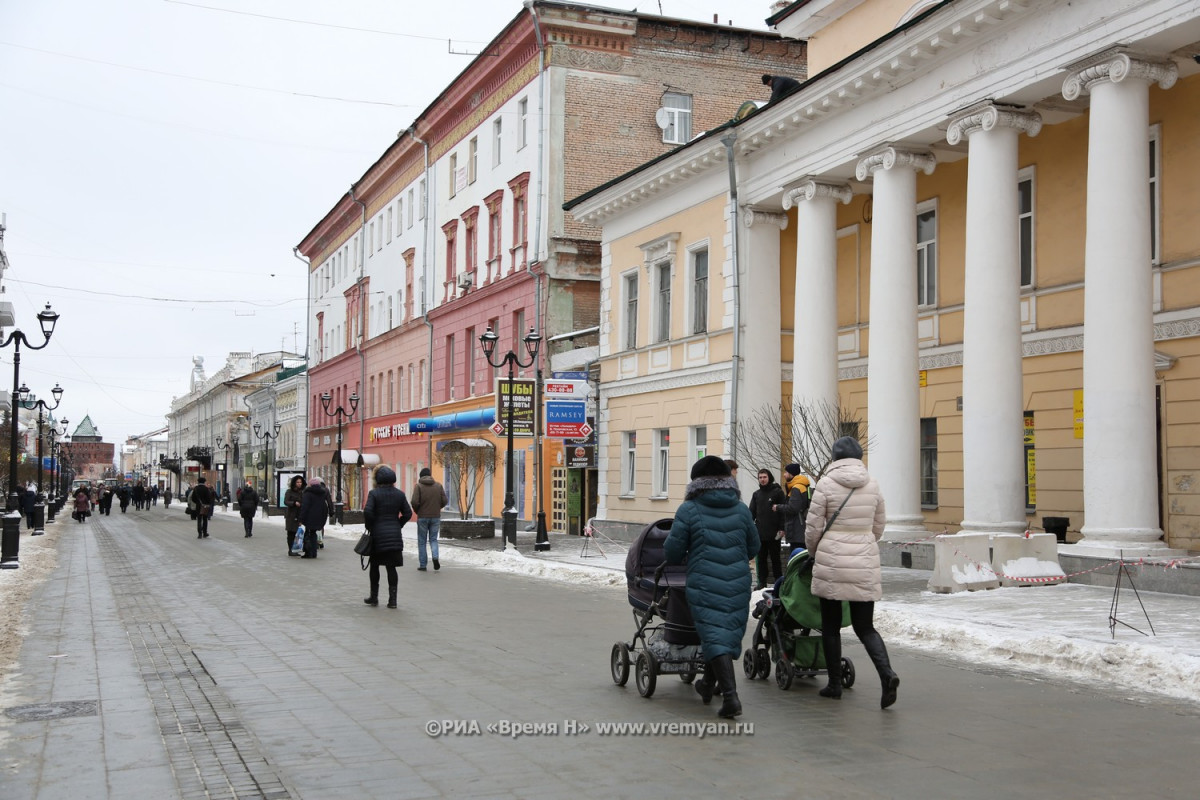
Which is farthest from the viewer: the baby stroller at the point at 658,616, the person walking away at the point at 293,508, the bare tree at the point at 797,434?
the person walking away at the point at 293,508

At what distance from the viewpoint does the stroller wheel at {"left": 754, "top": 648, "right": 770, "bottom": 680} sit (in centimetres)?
944

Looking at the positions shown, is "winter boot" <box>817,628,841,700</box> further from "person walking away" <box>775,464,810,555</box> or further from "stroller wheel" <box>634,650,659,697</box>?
"person walking away" <box>775,464,810,555</box>

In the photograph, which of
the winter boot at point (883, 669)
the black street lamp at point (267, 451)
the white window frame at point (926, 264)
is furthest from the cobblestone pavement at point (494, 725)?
the black street lamp at point (267, 451)

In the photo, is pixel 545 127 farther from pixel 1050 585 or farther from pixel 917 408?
pixel 1050 585

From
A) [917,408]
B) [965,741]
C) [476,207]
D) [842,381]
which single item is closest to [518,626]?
[965,741]

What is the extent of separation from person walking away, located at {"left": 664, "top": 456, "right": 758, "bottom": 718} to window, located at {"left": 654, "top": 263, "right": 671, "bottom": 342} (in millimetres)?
21789

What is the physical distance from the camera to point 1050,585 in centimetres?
1571

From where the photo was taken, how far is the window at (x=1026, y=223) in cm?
2052

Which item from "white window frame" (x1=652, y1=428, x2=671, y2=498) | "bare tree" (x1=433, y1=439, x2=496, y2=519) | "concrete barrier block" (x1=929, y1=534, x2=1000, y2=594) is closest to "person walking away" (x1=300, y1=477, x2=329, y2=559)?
"white window frame" (x1=652, y1=428, x2=671, y2=498)

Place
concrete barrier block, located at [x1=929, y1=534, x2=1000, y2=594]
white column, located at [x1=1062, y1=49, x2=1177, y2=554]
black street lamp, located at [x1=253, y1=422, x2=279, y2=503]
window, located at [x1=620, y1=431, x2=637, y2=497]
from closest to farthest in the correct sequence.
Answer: concrete barrier block, located at [x1=929, y1=534, x2=1000, y2=594] < white column, located at [x1=1062, y1=49, x2=1177, y2=554] < window, located at [x1=620, y1=431, x2=637, y2=497] < black street lamp, located at [x1=253, y1=422, x2=279, y2=503]

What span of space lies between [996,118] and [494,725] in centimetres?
1383

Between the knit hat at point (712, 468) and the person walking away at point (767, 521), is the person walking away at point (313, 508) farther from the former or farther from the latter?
the knit hat at point (712, 468)

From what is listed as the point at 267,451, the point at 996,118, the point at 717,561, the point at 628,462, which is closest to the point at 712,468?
the point at 717,561

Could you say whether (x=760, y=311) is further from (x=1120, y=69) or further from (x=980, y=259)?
(x=1120, y=69)
